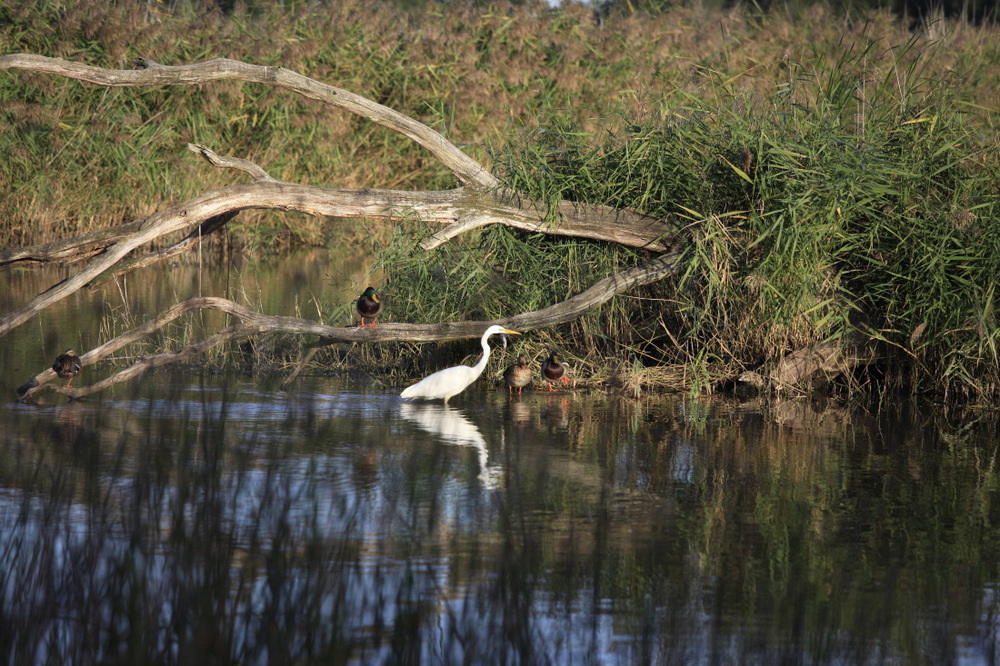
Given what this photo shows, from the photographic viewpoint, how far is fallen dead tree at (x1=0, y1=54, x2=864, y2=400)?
889cm

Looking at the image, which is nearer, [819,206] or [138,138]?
[819,206]

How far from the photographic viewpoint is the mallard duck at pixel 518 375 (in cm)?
980

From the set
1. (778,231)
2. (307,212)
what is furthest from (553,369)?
(307,212)

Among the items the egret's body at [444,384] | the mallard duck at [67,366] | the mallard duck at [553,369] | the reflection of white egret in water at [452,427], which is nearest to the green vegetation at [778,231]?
the mallard duck at [553,369]

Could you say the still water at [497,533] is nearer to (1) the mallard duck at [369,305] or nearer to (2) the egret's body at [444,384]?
(2) the egret's body at [444,384]

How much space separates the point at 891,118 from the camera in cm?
988

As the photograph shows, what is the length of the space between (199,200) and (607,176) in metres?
3.28

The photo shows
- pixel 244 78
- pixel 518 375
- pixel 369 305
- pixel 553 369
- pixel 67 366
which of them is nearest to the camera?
pixel 67 366

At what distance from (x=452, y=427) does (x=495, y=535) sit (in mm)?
2702

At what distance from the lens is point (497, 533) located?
593 centimetres

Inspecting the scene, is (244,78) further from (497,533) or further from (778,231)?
(497,533)

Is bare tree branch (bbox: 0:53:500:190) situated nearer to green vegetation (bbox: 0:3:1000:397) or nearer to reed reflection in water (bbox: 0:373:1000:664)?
green vegetation (bbox: 0:3:1000:397)

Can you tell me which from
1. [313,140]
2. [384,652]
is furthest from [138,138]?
[384,652]

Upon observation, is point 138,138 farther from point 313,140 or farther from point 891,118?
Result: point 891,118
